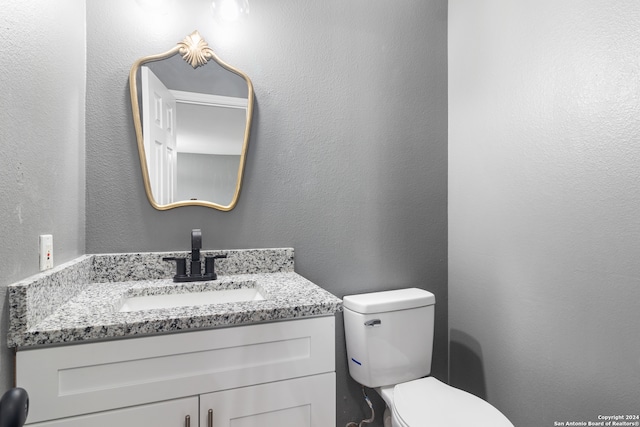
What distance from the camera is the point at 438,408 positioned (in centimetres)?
124

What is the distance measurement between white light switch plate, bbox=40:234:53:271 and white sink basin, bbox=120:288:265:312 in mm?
276

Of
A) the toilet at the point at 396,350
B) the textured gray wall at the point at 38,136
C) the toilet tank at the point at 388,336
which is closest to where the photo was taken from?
the textured gray wall at the point at 38,136

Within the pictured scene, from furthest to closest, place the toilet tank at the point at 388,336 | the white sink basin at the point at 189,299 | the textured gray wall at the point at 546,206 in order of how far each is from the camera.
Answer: the toilet tank at the point at 388,336, the white sink basin at the point at 189,299, the textured gray wall at the point at 546,206

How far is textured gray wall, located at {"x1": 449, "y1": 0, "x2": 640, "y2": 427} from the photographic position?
112 centimetres

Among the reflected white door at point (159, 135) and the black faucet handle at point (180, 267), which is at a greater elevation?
the reflected white door at point (159, 135)

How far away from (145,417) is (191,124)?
1.12 m

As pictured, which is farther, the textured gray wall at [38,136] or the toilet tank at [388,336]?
the toilet tank at [388,336]

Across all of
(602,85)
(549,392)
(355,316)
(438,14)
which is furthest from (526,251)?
(438,14)

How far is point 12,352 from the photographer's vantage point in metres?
0.80

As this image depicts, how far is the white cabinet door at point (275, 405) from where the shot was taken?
921 millimetres

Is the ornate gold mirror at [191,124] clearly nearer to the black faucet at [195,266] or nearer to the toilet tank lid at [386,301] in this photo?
the black faucet at [195,266]

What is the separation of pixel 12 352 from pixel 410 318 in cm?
140

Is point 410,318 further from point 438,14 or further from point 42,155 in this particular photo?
point 438,14

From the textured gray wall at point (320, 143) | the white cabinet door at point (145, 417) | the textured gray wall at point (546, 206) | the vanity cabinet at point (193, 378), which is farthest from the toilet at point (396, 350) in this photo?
the white cabinet door at point (145, 417)
